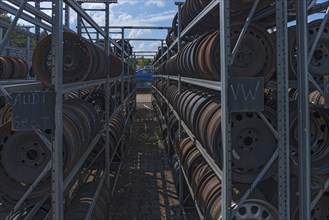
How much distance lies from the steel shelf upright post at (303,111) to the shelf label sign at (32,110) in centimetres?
180

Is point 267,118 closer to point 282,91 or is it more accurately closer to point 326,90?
point 282,91

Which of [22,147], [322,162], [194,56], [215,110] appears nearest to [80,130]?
[22,147]

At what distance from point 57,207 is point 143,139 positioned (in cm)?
782

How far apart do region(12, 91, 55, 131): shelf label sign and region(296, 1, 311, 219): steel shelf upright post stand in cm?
180

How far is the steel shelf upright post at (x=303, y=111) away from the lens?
2498mm

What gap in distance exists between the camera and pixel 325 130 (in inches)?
112

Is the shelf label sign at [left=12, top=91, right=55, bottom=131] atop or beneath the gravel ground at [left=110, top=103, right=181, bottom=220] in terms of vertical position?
atop

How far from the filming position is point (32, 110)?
2123mm

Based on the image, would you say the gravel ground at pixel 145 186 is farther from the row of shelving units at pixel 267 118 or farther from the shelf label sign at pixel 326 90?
the shelf label sign at pixel 326 90

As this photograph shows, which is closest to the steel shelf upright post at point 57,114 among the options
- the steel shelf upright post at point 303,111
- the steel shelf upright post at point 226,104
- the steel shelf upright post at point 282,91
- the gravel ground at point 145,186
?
the steel shelf upright post at point 226,104

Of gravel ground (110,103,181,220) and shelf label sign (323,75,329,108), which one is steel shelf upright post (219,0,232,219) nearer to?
shelf label sign (323,75,329,108)

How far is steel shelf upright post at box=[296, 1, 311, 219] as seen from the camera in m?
2.50

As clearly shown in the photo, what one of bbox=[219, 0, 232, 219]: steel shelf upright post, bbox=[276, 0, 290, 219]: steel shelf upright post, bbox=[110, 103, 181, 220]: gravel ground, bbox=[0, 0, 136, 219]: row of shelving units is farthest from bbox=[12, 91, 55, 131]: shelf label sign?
bbox=[110, 103, 181, 220]: gravel ground

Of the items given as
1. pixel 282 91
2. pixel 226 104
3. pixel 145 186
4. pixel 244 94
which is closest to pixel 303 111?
pixel 282 91
